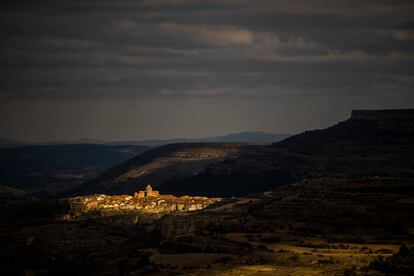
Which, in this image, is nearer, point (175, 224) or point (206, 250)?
point (206, 250)

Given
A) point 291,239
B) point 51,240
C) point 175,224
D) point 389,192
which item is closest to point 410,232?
point 291,239

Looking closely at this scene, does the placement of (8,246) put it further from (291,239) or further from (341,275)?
(341,275)

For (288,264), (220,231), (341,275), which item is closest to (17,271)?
(220,231)

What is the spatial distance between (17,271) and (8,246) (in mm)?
17023

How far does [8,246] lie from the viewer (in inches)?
5822

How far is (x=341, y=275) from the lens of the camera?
87688 mm

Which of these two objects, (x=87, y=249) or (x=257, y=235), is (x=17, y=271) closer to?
(x=87, y=249)

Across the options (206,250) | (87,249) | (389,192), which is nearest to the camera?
(206,250)

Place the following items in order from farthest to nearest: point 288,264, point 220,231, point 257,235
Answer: point 220,231
point 257,235
point 288,264

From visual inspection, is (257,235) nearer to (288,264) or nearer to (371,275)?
(288,264)

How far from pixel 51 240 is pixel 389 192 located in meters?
53.6

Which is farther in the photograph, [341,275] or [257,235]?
[257,235]

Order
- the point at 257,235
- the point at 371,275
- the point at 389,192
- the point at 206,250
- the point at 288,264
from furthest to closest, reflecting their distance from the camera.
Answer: the point at 389,192 → the point at 257,235 → the point at 206,250 → the point at 288,264 → the point at 371,275

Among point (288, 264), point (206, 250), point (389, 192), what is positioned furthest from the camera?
point (389, 192)
